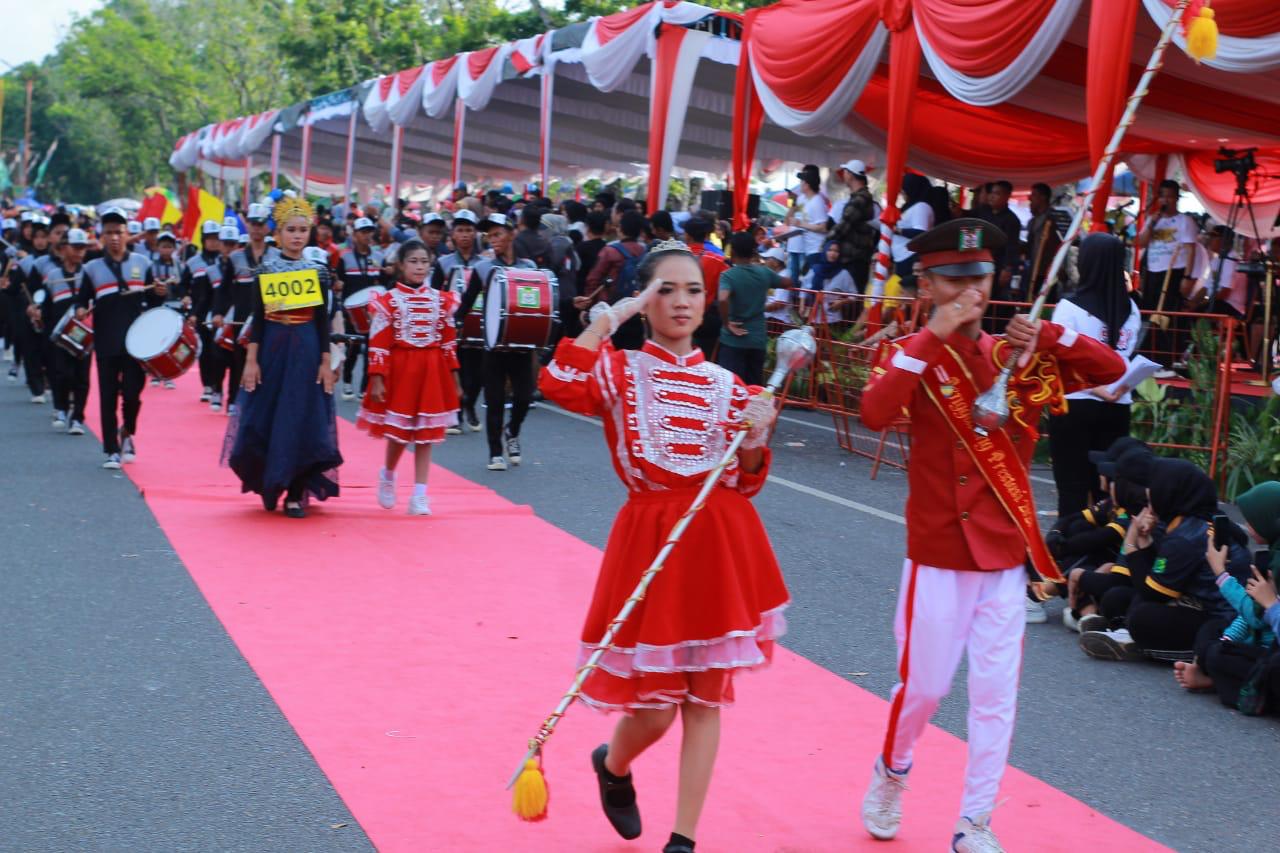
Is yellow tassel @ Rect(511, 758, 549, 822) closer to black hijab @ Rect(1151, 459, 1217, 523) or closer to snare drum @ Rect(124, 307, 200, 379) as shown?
black hijab @ Rect(1151, 459, 1217, 523)

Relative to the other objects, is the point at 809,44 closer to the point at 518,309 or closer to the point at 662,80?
the point at 662,80

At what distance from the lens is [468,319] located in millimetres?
13062

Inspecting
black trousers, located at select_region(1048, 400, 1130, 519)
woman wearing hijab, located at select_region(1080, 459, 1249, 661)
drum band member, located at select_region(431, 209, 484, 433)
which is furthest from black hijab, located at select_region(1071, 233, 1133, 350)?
drum band member, located at select_region(431, 209, 484, 433)

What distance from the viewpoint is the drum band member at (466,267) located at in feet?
42.1

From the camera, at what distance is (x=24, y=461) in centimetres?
1216

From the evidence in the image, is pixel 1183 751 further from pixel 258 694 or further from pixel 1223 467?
pixel 1223 467

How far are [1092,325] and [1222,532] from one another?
1.20m

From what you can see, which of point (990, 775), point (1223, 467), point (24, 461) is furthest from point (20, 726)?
point (1223, 467)

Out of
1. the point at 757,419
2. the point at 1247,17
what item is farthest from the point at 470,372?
the point at 757,419

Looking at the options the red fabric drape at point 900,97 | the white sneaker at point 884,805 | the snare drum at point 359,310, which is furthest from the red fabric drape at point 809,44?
the white sneaker at point 884,805

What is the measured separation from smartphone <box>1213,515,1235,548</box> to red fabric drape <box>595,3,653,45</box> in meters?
12.0

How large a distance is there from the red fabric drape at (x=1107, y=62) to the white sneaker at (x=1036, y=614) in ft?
11.5

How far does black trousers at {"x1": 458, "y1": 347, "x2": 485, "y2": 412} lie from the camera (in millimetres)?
14016

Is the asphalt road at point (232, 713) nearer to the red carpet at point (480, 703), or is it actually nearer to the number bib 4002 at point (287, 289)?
the red carpet at point (480, 703)
